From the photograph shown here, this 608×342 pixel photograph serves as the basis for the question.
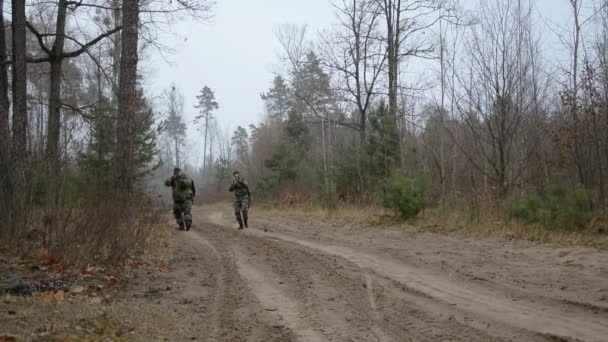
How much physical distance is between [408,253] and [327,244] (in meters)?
2.44

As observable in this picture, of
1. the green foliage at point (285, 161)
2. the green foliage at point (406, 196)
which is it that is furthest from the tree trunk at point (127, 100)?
the green foliage at point (285, 161)

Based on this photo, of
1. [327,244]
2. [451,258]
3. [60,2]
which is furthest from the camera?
[60,2]

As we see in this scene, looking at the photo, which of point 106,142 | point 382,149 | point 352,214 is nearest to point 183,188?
point 106,142

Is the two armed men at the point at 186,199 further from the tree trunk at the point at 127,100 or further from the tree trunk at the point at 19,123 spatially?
the tree trunk at the point at 19,123

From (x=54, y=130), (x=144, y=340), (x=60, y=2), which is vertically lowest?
(x=144, y=340)

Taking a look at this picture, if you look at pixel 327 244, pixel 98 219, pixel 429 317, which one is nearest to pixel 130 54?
pixel 98 219

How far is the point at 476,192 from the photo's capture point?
15.2 metres

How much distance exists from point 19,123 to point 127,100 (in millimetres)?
2157

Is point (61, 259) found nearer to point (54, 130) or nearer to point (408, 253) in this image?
point (408, 253)

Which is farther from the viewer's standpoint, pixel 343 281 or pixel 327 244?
pixel 327 244

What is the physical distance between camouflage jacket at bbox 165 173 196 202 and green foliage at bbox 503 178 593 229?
10.1 m

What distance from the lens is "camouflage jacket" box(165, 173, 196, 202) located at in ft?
58.0

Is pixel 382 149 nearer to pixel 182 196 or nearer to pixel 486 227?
pixel 182 196

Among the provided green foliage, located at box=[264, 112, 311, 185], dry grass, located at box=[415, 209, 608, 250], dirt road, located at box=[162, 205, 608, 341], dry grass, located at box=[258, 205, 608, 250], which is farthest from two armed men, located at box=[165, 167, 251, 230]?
green foliage, located at box=[264, 112, 311, 185]
